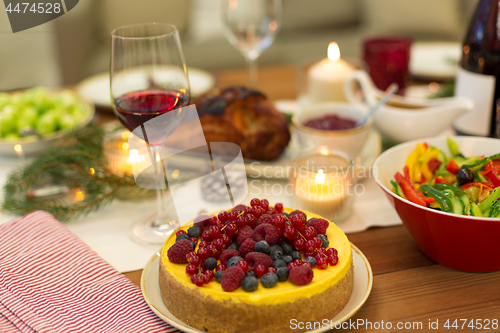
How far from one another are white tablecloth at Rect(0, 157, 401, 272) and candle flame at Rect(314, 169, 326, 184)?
0.10 metres

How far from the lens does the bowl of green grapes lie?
1.15 m

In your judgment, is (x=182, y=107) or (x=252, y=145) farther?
(x=252, y=145)

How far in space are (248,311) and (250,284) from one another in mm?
33

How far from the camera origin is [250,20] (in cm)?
142

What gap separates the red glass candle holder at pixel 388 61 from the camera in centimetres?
144

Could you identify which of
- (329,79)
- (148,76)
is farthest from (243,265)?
(329,79)

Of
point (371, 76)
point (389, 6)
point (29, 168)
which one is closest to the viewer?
point (29, 168)

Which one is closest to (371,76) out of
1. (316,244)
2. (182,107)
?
(182,107)

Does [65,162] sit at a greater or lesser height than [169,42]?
lesser

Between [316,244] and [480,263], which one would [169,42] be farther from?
[480,263]

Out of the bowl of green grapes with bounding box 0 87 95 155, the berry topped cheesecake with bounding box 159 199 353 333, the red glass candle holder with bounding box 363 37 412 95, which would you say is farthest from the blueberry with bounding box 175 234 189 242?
the red glass candle holder with bounding box 363 37 412 95

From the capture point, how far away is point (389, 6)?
284 centimetres

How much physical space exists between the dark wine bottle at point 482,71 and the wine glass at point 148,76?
709 mm

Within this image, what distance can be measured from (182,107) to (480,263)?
549mm
